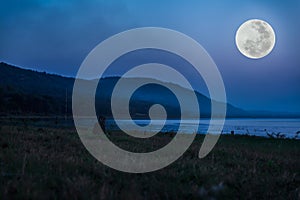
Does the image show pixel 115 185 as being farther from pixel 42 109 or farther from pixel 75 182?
pixel 42 109

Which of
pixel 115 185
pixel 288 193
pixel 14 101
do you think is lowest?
pixel 288 193

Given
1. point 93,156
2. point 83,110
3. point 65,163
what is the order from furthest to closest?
point 83,110 < point 93,156 < point 65,163

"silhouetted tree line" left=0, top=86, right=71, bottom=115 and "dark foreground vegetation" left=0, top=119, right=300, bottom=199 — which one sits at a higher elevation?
"silhouetted tree line" left=0, top=86, right=71, bottom=115

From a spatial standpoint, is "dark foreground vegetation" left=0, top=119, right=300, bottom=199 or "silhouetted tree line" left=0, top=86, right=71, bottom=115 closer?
"dark foreground vegetation" left=0, top=119, right=300, bottom=199

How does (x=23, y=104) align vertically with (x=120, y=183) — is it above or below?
above

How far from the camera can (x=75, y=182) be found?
20.3 feet

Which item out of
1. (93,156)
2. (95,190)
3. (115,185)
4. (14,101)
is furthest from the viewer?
(14,101)

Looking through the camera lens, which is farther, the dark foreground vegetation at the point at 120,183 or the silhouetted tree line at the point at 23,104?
the silhouetted tree line at the point at 23,104

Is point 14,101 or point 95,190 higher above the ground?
point 14,101

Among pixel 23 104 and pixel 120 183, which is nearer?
pixel 120 183

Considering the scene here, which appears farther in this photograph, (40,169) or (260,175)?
(260,175)

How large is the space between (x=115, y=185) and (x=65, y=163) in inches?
85.6

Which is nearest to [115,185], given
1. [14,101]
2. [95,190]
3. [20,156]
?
[95,190]

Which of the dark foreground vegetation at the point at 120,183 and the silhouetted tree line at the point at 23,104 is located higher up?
the silhouetted tree line at the point at 23,104
